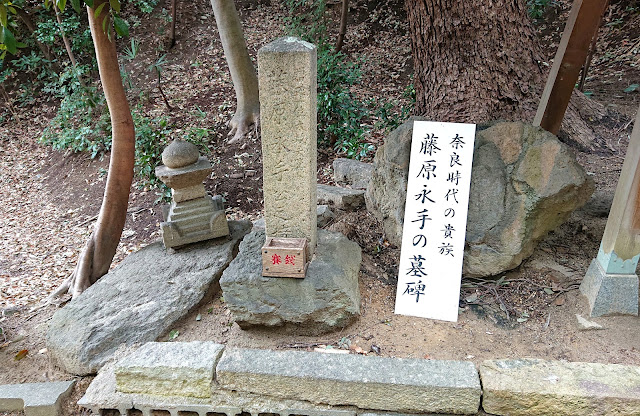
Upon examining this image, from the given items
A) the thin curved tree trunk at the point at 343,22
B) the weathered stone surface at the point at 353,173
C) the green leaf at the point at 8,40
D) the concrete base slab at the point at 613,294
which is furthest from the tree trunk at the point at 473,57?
the thin curved tree trunk at the point at 343,22

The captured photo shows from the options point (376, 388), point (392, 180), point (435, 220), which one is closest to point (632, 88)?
point (392, 180)

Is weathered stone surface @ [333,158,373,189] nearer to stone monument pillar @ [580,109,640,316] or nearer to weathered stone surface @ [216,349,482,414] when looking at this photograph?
stone monument pillar @ [580,109,640,316]

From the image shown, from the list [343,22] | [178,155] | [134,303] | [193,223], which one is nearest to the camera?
[134,303]

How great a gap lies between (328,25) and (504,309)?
24.9 feet

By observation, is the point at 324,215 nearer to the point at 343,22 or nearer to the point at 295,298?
the point at 295,298

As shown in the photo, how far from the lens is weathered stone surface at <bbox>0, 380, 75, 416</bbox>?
8.76 ft

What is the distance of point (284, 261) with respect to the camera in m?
2.77

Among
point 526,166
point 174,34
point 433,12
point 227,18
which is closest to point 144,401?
point 526,166

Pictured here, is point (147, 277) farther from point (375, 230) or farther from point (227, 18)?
Answer: point (227, 18)

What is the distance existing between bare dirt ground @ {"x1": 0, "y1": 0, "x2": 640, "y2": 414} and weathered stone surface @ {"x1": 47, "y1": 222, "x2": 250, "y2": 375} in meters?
0.14

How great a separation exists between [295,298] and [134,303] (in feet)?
3.79

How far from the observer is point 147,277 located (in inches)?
133

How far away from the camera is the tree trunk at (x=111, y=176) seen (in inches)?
139

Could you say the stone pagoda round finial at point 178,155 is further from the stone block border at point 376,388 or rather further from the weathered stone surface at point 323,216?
the stone block border at point 376,388
